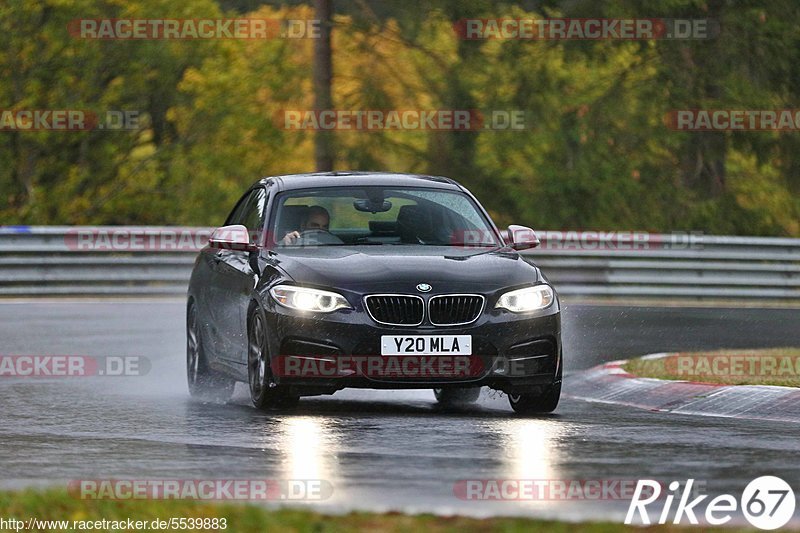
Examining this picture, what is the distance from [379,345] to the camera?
1195 centimetres

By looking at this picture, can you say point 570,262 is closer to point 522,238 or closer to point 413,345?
point 522,238

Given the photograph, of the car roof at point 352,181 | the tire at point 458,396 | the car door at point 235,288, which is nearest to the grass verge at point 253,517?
the car door at point 235,288

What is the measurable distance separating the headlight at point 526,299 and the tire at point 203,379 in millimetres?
2876

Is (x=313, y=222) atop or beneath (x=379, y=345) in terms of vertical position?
atop

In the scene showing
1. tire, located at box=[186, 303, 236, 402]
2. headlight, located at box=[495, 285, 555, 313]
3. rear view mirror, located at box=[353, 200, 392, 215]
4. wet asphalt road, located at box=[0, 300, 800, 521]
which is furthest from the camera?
tire, located at box=[186, 303, 236, 402]

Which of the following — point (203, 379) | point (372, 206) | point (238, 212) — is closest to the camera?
point (372, 206)

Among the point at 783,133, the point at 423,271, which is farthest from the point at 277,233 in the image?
the point at 783,133

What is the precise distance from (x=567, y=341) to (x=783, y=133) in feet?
65.7

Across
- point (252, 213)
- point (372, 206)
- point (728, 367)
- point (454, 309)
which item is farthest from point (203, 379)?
point (728, 367)

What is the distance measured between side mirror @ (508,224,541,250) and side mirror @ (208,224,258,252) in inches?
72.3

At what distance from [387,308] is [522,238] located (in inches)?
69.4

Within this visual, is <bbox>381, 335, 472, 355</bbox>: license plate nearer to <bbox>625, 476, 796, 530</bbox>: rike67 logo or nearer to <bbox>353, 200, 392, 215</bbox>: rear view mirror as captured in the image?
<bbox>353, 200, 392, 215</bbox>: rear view mirror

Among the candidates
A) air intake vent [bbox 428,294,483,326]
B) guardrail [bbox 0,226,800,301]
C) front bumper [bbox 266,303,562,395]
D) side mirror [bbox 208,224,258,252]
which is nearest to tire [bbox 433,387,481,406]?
front bumper [bbox 266,303,562,395]

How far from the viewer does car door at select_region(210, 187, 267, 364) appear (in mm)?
13094
